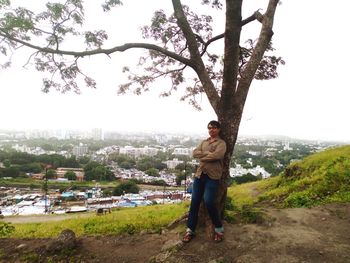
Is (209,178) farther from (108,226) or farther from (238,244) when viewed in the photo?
(108,226)

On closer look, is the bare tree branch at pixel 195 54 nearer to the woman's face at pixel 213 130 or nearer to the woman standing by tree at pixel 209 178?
the woman's face at pixel 213 130

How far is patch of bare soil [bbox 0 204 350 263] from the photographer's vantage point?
407cm

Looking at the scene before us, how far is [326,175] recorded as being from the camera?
346 inches

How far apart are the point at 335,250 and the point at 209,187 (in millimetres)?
1941

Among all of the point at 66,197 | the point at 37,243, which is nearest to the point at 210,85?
the point at 37,243

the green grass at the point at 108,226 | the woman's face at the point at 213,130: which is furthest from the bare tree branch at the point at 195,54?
the green grass at the point at 108,226

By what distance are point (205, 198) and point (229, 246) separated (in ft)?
2.52

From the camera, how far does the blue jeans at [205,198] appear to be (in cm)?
452

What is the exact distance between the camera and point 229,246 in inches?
172

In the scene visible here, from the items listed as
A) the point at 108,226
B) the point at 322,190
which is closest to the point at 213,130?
the point at 108,226

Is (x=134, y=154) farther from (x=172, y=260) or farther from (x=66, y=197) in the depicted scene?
(x=172, y=260)

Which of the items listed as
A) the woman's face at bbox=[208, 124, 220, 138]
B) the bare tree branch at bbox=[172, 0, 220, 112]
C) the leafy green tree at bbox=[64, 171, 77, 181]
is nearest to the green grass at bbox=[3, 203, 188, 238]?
the woman's face at bbox=[208, 124, 220, 138]

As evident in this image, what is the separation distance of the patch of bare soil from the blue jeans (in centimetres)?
Answer: 28

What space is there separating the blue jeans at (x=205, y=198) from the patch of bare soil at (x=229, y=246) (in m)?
0.28
